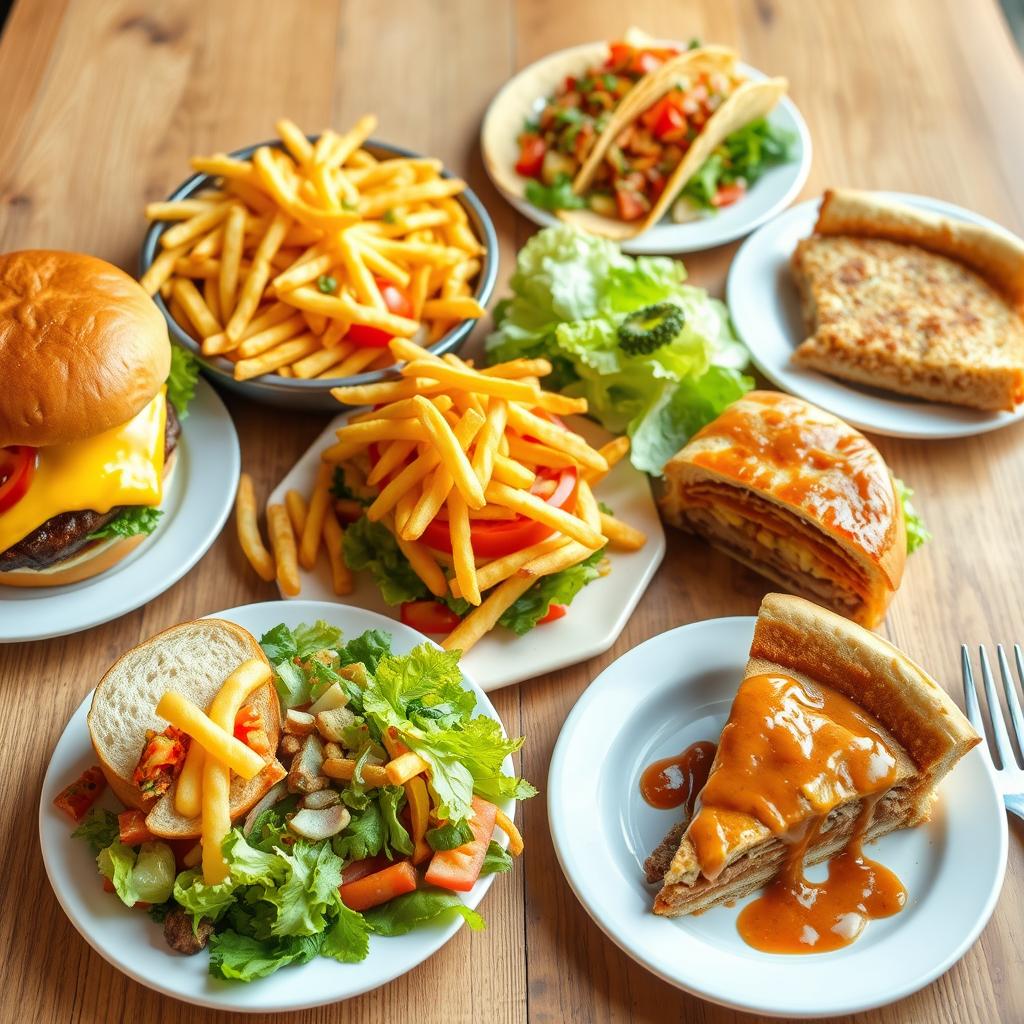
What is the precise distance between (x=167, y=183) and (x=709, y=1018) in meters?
3.77

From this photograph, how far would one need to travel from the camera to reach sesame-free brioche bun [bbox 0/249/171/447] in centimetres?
291

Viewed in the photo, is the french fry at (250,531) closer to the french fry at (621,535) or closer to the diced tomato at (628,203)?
the french fry at (621,535)

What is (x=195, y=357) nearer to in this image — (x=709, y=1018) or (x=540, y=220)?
(x=540, y=220)

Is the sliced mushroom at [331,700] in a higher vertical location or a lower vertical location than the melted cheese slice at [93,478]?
lower

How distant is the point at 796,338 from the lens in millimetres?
3994

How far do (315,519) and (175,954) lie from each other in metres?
1.37

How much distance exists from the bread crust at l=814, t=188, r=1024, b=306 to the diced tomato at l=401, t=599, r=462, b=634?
2164 millimetres

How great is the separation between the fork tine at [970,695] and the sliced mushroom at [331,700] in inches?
70.0

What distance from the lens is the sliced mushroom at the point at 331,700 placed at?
2705 mm

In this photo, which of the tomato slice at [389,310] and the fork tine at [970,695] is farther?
the tomato slice at [389,310]

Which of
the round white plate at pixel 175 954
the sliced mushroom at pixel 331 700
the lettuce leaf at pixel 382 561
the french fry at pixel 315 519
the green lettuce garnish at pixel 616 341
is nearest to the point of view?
the round white plate at pixel 175 954

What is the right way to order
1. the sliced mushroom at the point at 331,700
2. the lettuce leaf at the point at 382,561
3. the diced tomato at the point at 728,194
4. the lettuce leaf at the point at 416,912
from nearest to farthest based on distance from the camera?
1. the lettuce leaf at the point at 416,912
2. the sliced mushroom at the point at 331,700
3. the lettuce leaf at the point at 382,561
4. the diced tomato at the point at 728,194

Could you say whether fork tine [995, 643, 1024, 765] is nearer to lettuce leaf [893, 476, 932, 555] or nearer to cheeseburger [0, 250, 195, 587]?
lettuce leaf [893, 476, 932, 555]

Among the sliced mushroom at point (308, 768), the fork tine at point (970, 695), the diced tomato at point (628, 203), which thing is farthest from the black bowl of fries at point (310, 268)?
the fork tine at point (970, 695)
